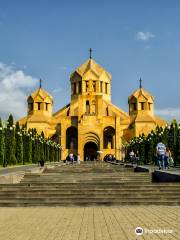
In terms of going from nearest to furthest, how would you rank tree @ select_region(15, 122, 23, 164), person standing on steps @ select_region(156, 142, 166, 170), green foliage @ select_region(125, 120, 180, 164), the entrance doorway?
person standing on steps @ select_region(156, 142, 166, 170)
green foliage @ select_region(125, 120, 180, 164)
tree @ select_region(15, 122, 23, 164)
the entrance doorway

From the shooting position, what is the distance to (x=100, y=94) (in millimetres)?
78438

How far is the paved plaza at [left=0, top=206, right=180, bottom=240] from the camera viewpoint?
648cm

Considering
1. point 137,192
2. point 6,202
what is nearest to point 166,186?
point 137,192

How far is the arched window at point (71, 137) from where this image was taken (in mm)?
77125

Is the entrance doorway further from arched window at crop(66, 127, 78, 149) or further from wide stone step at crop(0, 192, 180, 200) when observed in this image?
wide stone step at crop(0, 192, 180, 200)

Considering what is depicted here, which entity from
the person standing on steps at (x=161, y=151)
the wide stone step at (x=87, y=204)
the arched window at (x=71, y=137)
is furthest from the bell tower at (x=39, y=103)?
the wide stone step at (x=87, y=204)

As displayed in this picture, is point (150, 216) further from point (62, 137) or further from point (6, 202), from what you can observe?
point (62, 137)

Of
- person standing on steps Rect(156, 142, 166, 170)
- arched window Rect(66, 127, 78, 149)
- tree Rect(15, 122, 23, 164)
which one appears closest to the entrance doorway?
arched window Rect(66, 127, 78, 149)

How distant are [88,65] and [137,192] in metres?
71.7

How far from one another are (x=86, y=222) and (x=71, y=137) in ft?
235

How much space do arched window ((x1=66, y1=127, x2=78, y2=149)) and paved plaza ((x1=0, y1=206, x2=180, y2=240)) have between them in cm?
6686

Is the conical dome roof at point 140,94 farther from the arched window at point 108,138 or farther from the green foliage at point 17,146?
the green foliage at point 17,146

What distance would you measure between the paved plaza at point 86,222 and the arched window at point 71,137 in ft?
219

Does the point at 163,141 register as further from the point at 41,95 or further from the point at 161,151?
the point at 41,95
